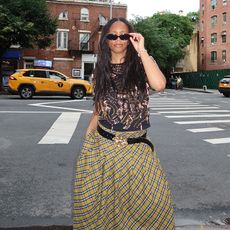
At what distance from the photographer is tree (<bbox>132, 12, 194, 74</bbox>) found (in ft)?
163

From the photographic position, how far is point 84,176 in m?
2.50

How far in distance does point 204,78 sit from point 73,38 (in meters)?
18.4

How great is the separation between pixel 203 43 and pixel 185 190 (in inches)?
2223

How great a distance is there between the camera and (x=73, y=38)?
39.6 meters

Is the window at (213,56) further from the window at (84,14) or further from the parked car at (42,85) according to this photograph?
the parked car at (42,85)

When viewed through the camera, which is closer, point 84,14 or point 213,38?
point 84,14

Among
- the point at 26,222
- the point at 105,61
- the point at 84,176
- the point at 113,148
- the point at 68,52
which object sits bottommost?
the point at 26,222

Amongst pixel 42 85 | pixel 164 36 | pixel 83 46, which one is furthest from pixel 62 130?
pixel 164 36

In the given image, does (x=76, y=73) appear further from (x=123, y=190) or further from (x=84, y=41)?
(x=123, y=190)

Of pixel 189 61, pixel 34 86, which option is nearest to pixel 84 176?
pixel 34 86

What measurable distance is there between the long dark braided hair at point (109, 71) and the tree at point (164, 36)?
4452 cm

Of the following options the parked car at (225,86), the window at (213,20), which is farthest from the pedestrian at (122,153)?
the window at (213,20)

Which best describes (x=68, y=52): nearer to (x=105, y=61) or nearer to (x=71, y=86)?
(x=71, y=86)

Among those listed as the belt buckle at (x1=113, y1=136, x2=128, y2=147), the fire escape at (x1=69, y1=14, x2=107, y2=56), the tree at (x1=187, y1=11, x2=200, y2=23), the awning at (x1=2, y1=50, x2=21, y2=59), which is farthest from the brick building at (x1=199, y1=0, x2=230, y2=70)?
the belt buckle at (x1=113, y1=136, x2=128, y2=147)
